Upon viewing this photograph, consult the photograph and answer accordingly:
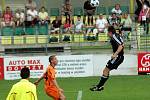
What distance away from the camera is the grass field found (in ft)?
56.9

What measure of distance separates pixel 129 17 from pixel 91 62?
13.1 feet

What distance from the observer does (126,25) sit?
2586cm

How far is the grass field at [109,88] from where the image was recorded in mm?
17344

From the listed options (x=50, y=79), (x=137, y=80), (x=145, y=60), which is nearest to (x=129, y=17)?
(x=145, y=60)

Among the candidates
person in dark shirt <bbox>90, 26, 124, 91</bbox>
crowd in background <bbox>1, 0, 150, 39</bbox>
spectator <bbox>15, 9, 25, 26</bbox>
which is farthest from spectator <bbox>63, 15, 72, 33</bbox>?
person in dark shirt <bbox>90, 26, 124, 91</bbox>

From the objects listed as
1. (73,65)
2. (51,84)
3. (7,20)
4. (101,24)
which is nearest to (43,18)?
(7,20)

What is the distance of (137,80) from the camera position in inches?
861

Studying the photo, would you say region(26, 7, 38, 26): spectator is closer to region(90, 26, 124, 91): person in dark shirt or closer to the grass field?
the grass field

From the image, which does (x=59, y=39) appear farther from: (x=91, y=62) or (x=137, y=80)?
(x=137, y=80)

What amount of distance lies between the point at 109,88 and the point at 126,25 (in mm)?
6830

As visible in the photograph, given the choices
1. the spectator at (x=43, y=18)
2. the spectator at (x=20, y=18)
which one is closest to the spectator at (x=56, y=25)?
the spectator at (x=43, y=18)

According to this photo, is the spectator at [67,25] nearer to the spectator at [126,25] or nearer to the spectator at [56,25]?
the spectator at [56,25]

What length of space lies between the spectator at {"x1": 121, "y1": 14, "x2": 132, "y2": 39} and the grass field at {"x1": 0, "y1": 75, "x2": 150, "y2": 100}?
8.74ft

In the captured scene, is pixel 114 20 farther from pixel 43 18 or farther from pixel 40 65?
pixel 40 65
